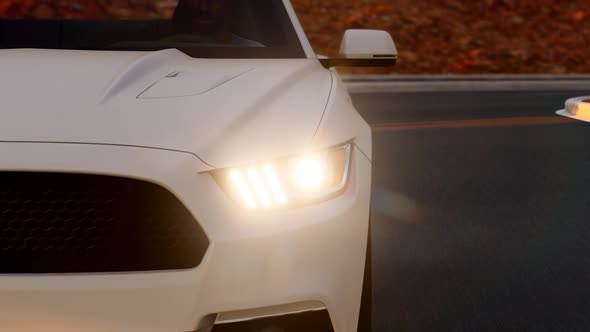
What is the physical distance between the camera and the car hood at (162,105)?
8.26 feet

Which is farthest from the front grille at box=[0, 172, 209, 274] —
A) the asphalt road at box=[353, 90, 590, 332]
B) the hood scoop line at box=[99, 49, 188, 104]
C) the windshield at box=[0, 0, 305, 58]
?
the asphalt road at box=[353, 90, 590, 332]

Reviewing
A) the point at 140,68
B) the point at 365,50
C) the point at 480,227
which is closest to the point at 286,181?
the point at 140,68

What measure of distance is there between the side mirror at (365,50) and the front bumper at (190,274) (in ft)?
5.45

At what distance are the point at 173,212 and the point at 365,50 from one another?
192 cm

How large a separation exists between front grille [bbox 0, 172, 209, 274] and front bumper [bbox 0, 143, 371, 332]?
5 cm

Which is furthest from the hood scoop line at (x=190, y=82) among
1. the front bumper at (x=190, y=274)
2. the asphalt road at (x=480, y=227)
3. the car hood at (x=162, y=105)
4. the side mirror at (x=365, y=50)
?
the asphalt road at (x=480, y=227)

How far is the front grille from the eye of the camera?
2.40 m

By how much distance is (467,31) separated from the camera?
29062mm

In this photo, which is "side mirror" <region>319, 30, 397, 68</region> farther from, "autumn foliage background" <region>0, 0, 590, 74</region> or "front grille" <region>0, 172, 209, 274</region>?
"autumn foliage background" <region>0, 0, 590, 74</region>

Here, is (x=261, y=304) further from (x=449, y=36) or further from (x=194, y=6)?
(x=449, y=36)

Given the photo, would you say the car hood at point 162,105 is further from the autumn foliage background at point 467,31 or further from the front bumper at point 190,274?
the autumn foliage background at point 467,31

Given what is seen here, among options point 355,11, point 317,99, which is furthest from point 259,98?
point 355,11

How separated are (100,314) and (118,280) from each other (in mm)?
95

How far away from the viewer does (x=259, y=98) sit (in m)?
2.90
